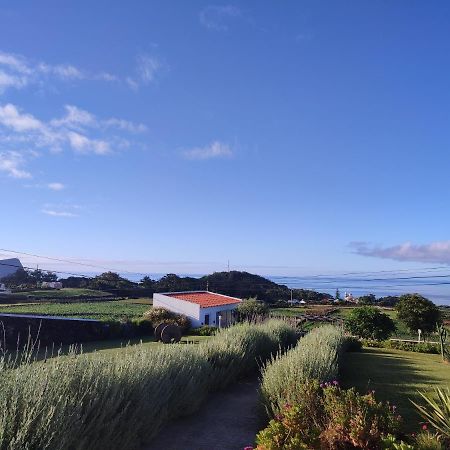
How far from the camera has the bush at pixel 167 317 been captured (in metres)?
28.6

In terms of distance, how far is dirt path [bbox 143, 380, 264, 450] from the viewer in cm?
551

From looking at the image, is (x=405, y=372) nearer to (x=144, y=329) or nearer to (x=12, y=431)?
(x=12, y=431)

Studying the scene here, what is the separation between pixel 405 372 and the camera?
38.1 ft

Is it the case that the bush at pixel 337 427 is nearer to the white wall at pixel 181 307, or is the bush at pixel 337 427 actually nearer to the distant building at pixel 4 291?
the white wall at pixel 181 307

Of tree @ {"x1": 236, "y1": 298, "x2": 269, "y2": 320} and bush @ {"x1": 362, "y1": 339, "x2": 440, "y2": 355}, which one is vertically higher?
tree @ {"x1": 236, "y1": 298, "x2": 269, "y2": 320}

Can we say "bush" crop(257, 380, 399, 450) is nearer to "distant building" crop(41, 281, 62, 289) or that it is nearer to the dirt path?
the dirt path

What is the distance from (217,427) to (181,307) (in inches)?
1070

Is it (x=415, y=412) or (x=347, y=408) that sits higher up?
(x=347, y=408)

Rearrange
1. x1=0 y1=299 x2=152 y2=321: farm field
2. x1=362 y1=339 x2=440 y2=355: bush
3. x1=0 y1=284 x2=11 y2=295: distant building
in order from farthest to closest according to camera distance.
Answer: x1=0 y1=284 x2=11 y2=295: distant building → x1=0 y1=299 x2=152 y2=321: farm field → x1=362 y1=339 x2=440 y2=355: bush

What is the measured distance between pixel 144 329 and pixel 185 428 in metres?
21.0

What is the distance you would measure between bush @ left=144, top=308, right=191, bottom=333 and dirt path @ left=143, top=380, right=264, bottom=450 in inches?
818

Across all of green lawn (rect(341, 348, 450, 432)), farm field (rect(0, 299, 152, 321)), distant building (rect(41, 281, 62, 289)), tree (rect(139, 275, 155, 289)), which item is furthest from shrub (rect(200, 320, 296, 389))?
distant building (rect(41, 281, 62, 289))

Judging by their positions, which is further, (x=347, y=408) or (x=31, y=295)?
(x=31, y=295)

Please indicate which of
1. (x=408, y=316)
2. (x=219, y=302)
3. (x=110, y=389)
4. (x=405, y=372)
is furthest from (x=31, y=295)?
(x=110, y=389)
